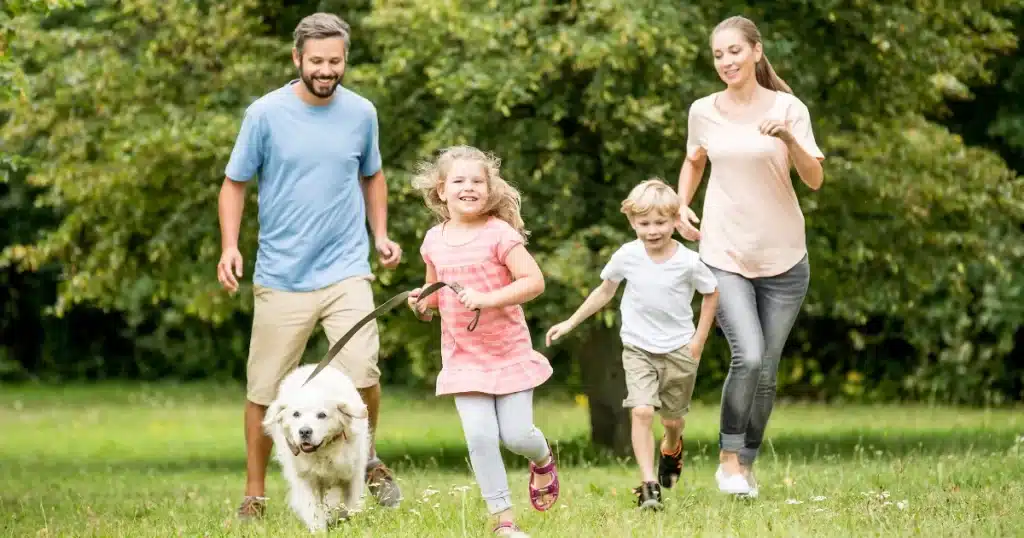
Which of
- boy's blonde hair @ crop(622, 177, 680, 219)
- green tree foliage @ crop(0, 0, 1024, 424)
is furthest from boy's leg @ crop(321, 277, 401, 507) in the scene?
green tree foliage @ crop(0, 0, 1024, 424)

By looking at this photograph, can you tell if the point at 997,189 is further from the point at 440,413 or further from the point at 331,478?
the point at 440,413

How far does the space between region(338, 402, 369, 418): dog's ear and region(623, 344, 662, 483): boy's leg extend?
45.9 inches

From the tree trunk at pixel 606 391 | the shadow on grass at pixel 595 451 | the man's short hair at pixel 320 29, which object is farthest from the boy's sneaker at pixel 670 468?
the tree trunk at pixel 606 391

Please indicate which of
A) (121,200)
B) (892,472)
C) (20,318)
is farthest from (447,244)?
(20,318)

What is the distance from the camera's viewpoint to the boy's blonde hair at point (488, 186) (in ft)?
19.5

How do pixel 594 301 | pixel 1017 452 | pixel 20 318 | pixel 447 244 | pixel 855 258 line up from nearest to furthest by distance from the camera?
pixel 447 244, pixel 594 301, pixel 1017 452, pixel 855 258, pixel 20 318

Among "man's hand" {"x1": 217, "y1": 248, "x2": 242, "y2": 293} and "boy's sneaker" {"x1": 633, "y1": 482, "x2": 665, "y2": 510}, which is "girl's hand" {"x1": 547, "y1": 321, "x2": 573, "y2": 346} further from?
"man's hand" {"x1": 217, "y1": 248, "x2": 242, "y2": 293}

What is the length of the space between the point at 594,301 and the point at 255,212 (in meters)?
5.46

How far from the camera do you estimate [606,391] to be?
1262cm

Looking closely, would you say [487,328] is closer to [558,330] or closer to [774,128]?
[558,330]

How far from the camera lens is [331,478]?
630 centimetres

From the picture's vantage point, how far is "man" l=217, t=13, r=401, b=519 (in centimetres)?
673

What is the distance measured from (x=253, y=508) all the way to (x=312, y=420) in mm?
1055

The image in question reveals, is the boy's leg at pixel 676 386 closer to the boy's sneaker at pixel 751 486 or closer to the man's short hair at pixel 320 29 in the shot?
the boy's sneaker at pixel 751 486
